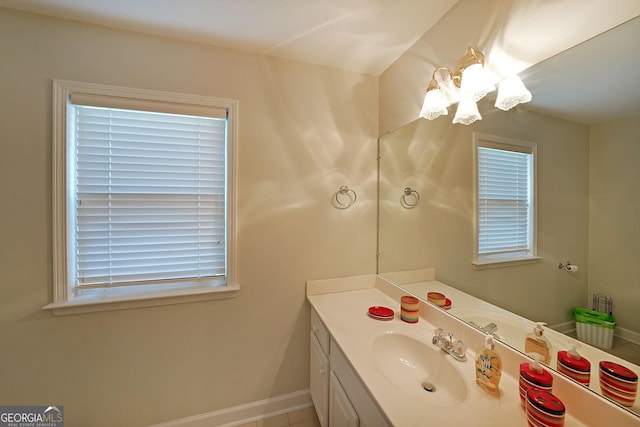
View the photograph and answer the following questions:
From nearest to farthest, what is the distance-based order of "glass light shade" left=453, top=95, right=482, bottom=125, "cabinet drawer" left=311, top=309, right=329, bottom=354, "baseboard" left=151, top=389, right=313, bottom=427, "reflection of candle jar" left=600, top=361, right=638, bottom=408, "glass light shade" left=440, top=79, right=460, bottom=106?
"reflection of candle jar" left=600, top=361, right=638, bottom=408 < "glass light shade" left=453, top=95, right=482, bottom=125 < "glass light shade" left=440, top=79, right=460, bottom=106 < "cabinet drawer" left=311, top=309, right=329, bottom=354 < "baseboard" left=151, top=389, right=313, bottom=427

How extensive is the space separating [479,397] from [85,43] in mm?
2385

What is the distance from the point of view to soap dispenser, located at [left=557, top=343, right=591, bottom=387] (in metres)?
0.72

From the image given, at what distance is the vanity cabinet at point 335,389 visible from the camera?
2.92 feet

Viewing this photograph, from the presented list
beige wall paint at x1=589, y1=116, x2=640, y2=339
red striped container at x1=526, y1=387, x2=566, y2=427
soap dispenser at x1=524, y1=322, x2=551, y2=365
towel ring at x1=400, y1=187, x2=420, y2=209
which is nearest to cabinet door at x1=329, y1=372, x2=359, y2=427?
red striped container at x1=526, y1=387, x2=566, y2=427

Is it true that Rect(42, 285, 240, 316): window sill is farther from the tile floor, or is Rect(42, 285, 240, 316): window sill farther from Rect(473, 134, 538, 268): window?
Rect(473, 134, 538, 268): window

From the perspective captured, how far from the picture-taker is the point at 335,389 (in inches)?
45.8

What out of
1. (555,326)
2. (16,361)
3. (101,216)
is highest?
(101,216)

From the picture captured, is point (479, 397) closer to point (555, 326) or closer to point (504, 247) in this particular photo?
point (555, 326)

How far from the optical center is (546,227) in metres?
0.87

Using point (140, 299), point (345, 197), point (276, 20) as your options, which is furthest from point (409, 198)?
point (140, 299)

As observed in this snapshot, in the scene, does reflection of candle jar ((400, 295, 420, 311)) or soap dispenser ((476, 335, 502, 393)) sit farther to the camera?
reflection of candle jar ((400, 295, 420, 311))

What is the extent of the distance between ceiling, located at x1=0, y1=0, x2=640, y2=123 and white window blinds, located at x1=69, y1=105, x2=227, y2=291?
472 mm

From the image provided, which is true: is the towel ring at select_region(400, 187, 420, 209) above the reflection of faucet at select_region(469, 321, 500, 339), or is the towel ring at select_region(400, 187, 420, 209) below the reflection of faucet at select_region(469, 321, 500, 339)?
above

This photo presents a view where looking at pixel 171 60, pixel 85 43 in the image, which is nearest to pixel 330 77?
pixel 171 60
